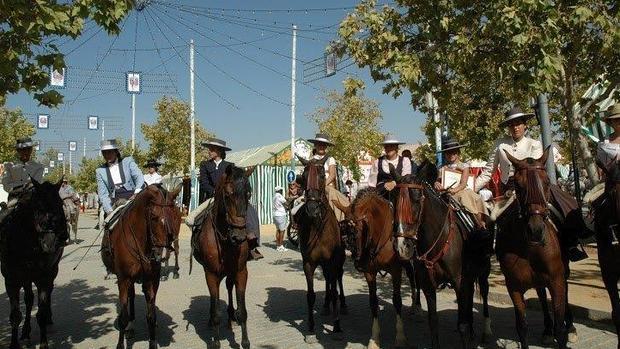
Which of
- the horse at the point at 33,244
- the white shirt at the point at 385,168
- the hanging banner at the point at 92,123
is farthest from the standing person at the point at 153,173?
the hanging banner at the point at 92,123

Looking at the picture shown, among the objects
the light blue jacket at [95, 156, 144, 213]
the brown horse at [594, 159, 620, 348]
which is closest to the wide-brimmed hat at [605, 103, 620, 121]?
the brown horse at [594, 159, 620, 348]

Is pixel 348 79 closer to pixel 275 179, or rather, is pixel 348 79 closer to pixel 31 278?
pixel 31 278

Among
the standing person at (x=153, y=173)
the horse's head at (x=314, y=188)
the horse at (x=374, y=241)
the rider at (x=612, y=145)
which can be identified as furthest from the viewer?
the standing person at (x=153, y=173)

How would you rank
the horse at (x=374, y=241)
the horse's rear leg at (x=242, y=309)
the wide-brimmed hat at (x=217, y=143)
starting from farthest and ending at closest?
the wide-brimmed hat at (x=217, y=143) → the horse at (x=374, y=241) → the horse's rear leg at (x=242, y=309)

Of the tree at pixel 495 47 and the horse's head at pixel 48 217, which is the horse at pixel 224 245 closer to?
the horse's head at pixel 48 217

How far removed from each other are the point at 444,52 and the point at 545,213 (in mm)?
4674

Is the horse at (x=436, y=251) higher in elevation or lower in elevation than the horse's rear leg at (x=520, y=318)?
higher

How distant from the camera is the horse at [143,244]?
6570 millimetres

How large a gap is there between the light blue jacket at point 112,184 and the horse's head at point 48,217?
52.2 inches

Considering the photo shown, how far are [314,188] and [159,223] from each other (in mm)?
2328

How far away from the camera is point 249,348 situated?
6.89 metres

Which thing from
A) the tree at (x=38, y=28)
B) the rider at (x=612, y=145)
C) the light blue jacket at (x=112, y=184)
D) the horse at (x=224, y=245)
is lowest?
the horse at (x=224, y=245)

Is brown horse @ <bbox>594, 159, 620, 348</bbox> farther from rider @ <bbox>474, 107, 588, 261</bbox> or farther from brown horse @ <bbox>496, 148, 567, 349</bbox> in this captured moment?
rider @ <bbox>474, 107, 588, 261</bbox>

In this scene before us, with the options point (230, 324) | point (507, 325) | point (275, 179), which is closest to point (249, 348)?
point (230, 324)
